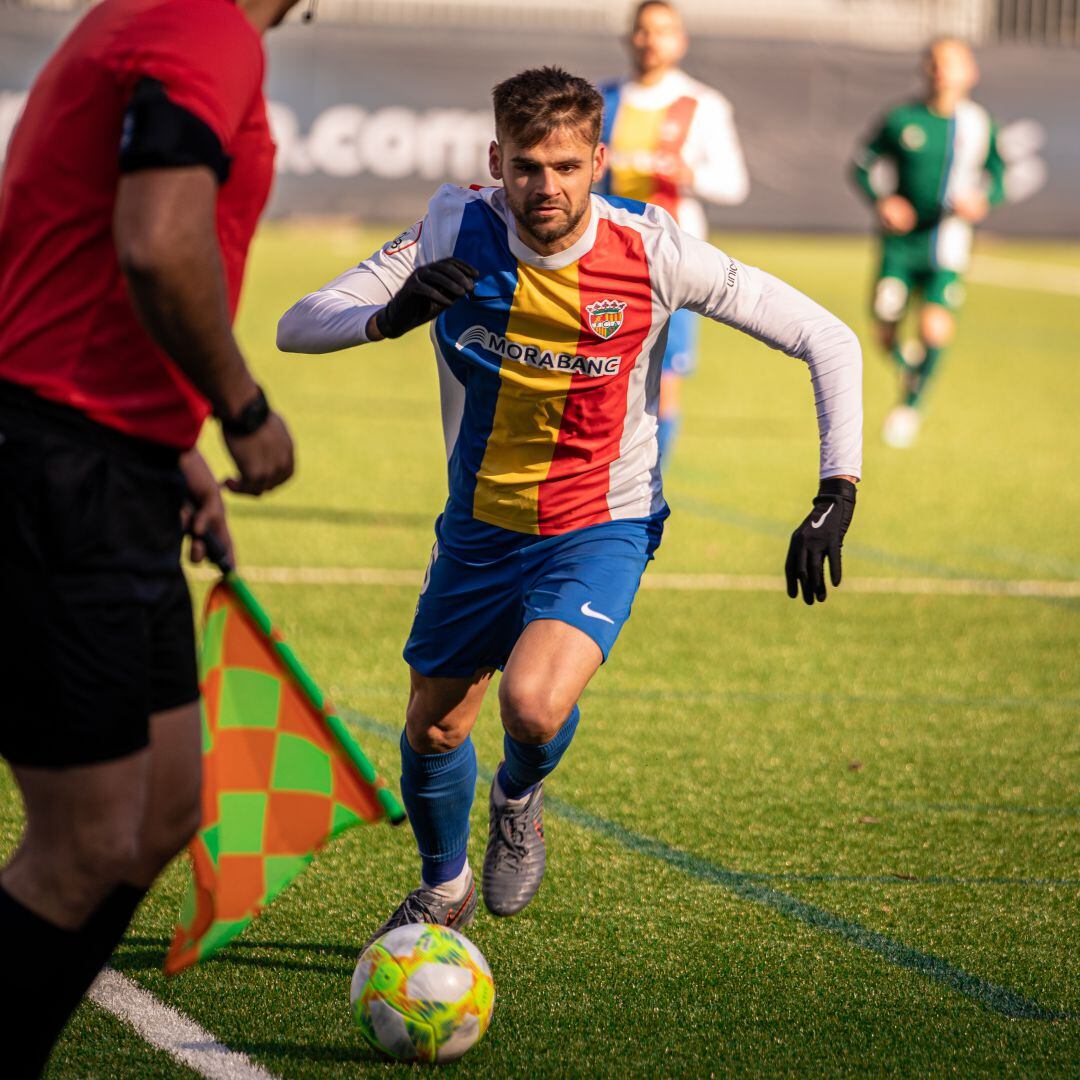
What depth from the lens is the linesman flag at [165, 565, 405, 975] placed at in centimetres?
301

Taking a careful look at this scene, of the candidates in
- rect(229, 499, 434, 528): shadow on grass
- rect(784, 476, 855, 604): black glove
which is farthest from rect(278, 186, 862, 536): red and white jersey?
rect(229, 499, 434, 528): shadow on grass

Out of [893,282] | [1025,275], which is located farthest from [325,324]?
[1025,275]

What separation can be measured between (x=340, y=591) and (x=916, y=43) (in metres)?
21.5

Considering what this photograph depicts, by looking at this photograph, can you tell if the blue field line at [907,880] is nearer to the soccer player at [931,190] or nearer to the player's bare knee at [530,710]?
the player's bare knee at [530,710]

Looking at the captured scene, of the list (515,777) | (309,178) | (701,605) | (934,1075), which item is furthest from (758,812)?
(309,178)

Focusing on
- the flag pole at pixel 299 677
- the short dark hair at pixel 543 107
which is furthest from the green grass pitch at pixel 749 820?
the short dark hair at pixel 543 107

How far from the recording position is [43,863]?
104 inches

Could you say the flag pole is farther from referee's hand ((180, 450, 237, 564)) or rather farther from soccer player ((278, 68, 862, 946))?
soccer player ((278, 68, 862, 946))

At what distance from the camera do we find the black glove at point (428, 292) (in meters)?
3.61

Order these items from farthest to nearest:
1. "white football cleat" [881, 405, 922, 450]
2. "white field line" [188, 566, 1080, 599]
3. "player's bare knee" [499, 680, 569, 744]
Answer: "white football cleat" [881, 405, 922, 450] → "white field line" [188, 566, 1080, 599] → "player's bare knee" [499, 680, 569, 744]

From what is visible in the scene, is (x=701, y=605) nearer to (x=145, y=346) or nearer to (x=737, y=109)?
(x=145, y=346)

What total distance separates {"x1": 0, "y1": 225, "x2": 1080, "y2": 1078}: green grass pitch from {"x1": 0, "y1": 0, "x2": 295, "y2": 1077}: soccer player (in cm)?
89

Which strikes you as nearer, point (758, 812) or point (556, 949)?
point (556, 949)

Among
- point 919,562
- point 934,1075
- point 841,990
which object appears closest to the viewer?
point 934,1075
